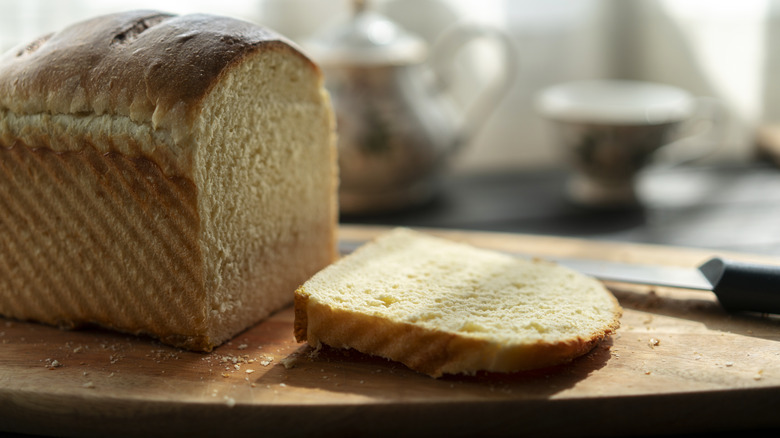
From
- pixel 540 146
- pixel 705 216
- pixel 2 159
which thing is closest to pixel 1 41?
pixel 2 159

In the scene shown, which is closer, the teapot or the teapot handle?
the teapot

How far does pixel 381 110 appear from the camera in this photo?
9.87 feet

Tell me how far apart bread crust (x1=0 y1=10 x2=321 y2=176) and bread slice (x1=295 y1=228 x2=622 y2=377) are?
0.52m

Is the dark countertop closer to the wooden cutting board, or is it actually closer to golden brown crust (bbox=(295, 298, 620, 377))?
the wooden cutting board

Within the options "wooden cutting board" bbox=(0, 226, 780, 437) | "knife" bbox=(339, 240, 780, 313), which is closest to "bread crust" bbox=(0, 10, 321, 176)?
"wooden cutting board" bbox=(0, 226, 780, 437)

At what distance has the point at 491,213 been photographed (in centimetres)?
329

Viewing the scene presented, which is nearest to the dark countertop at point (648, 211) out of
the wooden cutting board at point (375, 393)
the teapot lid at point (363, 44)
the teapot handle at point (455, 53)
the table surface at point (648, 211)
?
the table surface at point (648, 211)

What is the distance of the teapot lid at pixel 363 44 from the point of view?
2963 mm

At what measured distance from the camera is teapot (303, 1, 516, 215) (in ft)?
9.82

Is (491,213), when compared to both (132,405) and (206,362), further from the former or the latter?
(132,405)

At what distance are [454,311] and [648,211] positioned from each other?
5.98 ft

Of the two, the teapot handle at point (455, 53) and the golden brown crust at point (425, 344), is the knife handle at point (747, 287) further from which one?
the teapot handle at point (455, 53)

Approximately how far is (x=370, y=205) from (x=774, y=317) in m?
1.74

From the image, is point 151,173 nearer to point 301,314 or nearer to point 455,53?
point 301,314
